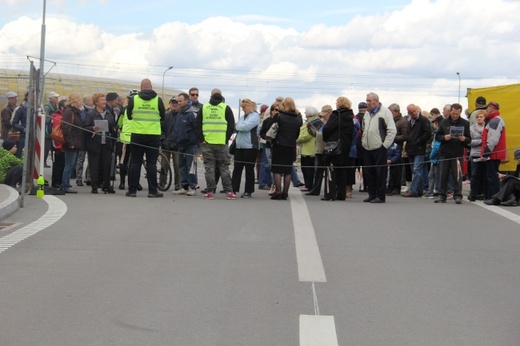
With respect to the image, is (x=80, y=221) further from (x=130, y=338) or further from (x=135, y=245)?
(x=130, y=338)

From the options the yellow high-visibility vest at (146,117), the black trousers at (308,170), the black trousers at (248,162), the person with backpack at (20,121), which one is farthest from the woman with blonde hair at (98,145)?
the black trousers at (308,170)

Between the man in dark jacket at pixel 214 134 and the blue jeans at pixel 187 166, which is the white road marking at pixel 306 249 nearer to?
the man in dark jacket at pixel 214 134

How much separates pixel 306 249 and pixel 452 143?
8.03 m

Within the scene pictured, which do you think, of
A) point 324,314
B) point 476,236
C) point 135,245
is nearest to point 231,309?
point 324,314

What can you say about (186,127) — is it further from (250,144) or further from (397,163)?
(397,163)

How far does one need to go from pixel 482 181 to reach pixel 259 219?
20.8 feet

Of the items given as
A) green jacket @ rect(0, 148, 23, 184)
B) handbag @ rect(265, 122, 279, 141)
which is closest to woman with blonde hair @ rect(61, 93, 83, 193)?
green jacket @ rect(0, 148, 23, 184)

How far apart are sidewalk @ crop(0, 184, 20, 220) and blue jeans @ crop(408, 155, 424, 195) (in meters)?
7.91

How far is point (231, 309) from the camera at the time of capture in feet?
25.8

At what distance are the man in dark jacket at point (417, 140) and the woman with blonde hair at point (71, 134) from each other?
6431 mm

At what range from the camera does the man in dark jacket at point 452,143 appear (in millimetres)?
18344

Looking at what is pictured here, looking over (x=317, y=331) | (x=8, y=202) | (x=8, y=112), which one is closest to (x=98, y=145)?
(x=8, y=202)

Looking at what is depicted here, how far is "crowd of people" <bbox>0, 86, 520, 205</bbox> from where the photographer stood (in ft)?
57.6

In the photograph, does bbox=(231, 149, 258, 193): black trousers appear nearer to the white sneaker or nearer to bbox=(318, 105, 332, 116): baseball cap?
the white sneaker
